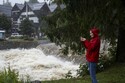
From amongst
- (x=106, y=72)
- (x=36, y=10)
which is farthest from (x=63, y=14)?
(x=36, y=10)

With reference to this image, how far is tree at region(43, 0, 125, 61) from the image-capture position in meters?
11.0

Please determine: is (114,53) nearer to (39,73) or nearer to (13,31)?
(39,73)

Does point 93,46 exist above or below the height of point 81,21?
below

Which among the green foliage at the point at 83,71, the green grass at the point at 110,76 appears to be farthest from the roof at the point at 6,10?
the green grass at the point at 110,76

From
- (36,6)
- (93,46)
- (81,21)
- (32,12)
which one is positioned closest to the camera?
(93,46)

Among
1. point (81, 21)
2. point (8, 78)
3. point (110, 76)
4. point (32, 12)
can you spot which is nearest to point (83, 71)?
point (81, 21)

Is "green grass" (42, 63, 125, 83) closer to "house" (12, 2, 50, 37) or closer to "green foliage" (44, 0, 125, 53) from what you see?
"green foliage" (44, 0, 125, 53)

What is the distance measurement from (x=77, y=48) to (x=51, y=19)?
1728 mm

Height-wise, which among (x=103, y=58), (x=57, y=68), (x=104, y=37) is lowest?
(x=57, y=68)

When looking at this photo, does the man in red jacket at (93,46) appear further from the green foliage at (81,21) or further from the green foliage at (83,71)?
the green foliage at (83,71)

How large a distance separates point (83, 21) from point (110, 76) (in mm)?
2506

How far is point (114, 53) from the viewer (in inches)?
602

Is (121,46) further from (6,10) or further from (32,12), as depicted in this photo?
(6,10)

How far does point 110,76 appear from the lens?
11.9 metres
